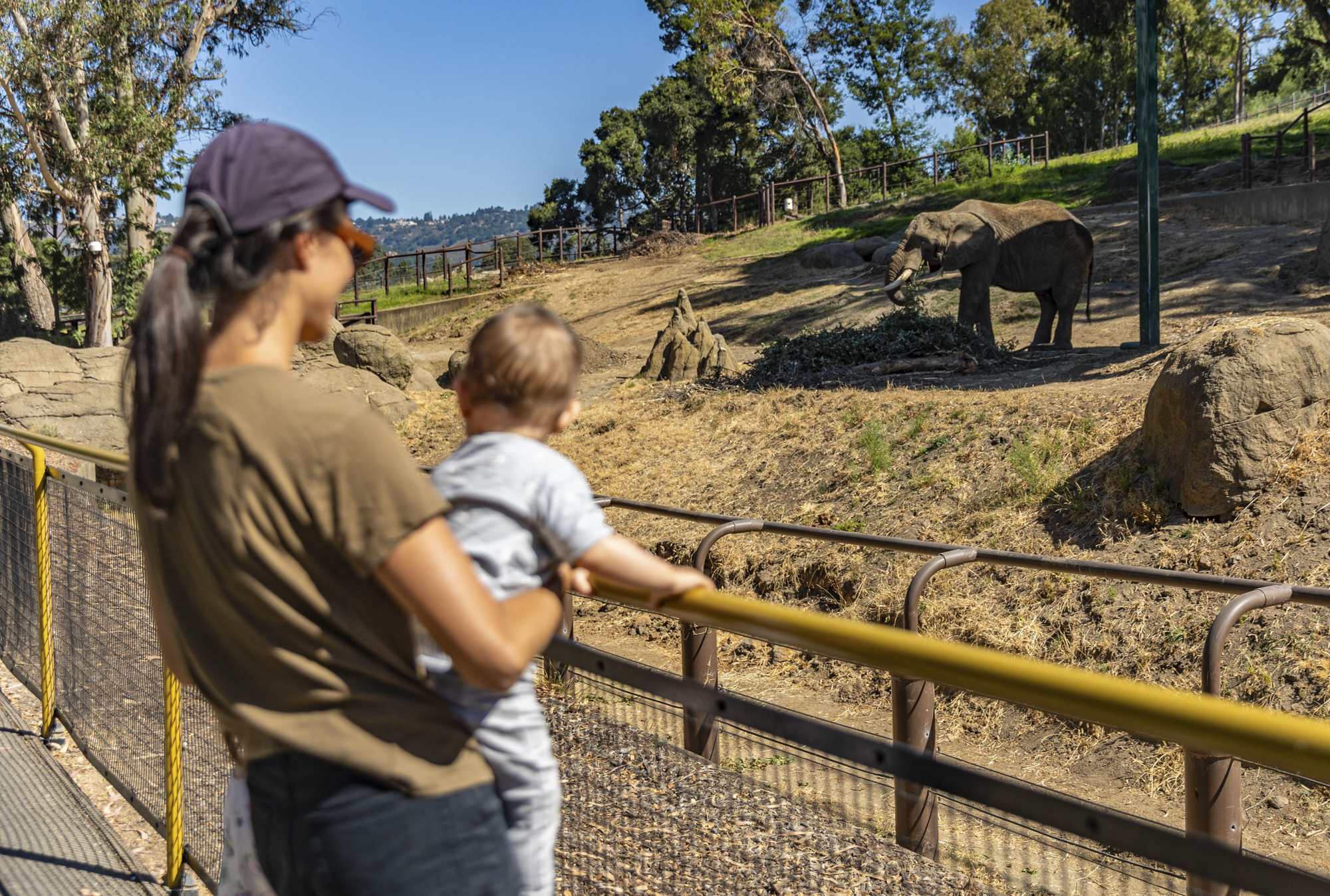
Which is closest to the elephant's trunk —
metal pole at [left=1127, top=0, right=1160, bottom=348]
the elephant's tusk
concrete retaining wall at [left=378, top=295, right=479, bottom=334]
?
the elephant's tusk

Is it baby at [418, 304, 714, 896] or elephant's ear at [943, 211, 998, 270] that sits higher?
elephant's ear at [943, 211, 998, 270]

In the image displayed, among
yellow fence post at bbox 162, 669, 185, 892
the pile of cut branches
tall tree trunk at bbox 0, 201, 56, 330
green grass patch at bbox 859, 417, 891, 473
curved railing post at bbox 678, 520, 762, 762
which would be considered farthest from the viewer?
tall tree trunk at bbox 0, 201, 56, 330

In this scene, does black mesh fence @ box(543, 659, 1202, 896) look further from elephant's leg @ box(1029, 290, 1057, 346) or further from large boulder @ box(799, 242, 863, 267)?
large boulder @ box(799, 242, 863, 267)

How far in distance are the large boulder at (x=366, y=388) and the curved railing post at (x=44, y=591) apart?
13245mm

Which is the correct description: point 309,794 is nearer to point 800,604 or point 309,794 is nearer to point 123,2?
point 800,604

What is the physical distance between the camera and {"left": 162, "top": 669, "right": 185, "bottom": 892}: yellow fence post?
3.24 metres

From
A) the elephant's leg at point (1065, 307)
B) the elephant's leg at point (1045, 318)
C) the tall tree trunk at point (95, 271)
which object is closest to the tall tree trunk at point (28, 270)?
the tall tree trunk at point (95, 271)

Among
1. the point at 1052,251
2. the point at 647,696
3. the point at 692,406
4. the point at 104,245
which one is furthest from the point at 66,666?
the point at 104,245

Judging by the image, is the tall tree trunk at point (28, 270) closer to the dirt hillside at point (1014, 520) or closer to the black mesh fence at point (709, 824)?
the dirt hillside at point (1014, 520)

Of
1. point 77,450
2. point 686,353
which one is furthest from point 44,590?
point 686,353

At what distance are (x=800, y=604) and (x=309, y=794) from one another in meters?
8.42

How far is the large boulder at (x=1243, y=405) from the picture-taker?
7.52m

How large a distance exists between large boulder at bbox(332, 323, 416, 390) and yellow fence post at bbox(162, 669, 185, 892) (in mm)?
16371

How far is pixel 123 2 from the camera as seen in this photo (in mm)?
20797
